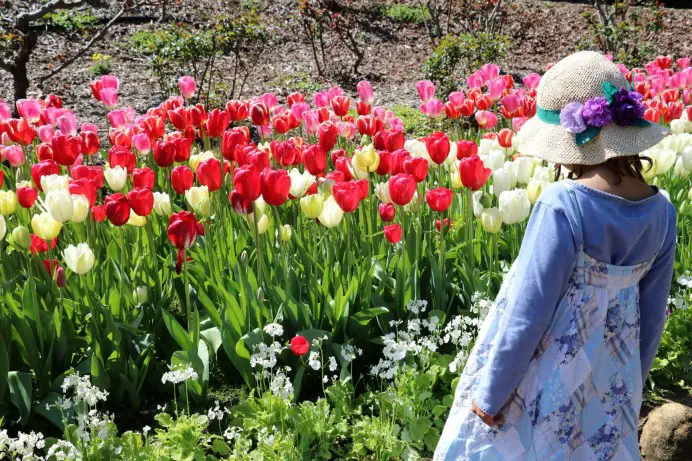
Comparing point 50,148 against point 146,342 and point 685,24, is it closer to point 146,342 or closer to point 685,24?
point 146,342

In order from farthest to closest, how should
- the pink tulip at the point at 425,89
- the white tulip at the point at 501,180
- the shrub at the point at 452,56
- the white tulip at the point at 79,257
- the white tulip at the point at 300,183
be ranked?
the shrub at the point at 452,56, the pink tulip at the point at 425,89, the white tulip at the point at 501,180, the white tulip at the point at 300,183, the white tulip at the point at 79,257

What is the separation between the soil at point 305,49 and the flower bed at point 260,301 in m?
4.61

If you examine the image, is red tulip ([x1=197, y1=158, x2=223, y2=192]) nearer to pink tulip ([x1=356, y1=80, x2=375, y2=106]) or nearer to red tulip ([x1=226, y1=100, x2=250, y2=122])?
red tulip ([x1=226, y1=100, x2=250, y2=122])

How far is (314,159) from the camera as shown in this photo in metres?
3.72

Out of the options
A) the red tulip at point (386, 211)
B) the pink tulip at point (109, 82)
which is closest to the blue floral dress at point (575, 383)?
the red tulip at point (386, 211)

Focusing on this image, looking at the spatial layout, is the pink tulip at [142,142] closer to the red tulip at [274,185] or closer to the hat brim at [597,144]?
the red tulip at [274,185]

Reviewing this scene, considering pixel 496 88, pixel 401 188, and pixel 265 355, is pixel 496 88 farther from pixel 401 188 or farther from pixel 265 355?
pixel 265 355

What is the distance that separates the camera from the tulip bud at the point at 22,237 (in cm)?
317

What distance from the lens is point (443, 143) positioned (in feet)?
12.6

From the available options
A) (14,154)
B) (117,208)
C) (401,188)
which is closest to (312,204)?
(401,188)

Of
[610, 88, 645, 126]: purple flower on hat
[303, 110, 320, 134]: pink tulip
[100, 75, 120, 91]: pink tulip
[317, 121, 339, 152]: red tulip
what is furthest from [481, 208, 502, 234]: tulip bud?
[100, 75, 120, 91]: pink tulip

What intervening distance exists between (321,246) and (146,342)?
0.98 m

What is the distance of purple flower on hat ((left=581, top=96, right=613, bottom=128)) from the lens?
200 cm

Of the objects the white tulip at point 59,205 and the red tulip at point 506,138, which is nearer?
the white tulip at point 59,205
